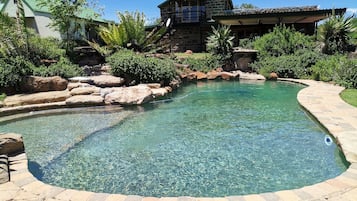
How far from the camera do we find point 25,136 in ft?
21.0

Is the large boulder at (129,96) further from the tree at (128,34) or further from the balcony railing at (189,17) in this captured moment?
the balcony railing at (189,17)

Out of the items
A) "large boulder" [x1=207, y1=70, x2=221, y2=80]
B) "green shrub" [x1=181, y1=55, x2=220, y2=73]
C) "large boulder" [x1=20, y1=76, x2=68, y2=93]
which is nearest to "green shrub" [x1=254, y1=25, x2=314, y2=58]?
"green shrub" [x1=181, y1=55, x2=220, y2=73]

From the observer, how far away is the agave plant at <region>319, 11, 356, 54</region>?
15328mm

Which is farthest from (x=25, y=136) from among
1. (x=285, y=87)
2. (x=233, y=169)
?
(x=285, y=87)

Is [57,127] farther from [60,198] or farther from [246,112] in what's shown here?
[246,112]

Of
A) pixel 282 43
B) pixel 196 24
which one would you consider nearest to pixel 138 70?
pixel 282 43

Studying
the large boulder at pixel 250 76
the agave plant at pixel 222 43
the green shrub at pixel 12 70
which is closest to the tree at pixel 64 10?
the green shrub at pixel 12 70

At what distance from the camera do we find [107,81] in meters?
11.1

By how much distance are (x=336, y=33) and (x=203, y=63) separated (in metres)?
7.64

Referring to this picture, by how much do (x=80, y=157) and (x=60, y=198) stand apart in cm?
188

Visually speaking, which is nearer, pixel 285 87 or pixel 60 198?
pixel 60 198

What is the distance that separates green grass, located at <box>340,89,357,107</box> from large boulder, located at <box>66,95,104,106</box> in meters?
7.59

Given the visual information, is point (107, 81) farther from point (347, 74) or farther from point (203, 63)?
point (347, 74)

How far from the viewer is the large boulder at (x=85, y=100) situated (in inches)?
360
